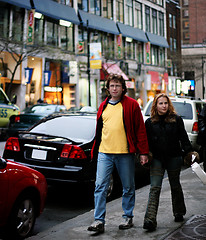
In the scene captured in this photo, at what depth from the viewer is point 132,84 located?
52844 mm

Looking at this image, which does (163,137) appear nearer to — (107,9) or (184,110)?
(184,110)

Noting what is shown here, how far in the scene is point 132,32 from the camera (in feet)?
171

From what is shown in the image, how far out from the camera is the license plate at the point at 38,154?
6.67m

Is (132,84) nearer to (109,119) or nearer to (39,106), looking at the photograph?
(39,106)

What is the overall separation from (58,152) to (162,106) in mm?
2236

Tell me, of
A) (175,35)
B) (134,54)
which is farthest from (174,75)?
(134,54)

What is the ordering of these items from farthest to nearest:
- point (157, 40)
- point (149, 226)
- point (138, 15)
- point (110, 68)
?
point (157, 40) → point (138, 15) → point (110, 68) → point (149, 226)

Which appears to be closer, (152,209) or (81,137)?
(152,209)

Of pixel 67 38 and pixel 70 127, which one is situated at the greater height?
pixel 67 38

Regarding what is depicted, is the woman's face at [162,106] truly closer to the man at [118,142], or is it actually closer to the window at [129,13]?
the man at [118,142]

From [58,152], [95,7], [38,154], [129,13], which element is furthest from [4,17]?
[58,152]

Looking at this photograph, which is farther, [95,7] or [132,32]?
[132,32]

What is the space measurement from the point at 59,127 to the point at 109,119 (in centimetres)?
262

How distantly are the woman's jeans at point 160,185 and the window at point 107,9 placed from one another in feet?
146
